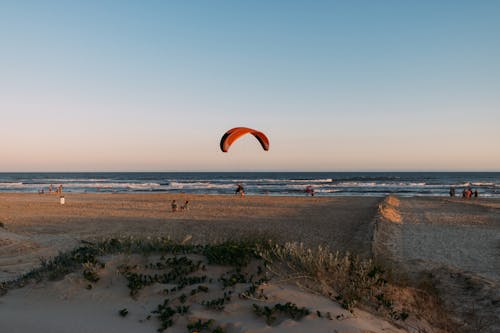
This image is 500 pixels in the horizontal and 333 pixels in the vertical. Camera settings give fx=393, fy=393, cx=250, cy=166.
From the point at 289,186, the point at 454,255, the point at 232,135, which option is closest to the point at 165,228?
the point at 454,255

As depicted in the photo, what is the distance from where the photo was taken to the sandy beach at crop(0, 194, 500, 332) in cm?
467

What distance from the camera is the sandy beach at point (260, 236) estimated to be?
15.3 feet

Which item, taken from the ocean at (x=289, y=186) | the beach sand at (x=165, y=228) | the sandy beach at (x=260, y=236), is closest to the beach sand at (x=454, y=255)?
the sandy beach at (x=260, y=236)

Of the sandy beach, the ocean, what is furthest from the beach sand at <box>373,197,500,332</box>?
the ocean

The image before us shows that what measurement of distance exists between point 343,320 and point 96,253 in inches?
161

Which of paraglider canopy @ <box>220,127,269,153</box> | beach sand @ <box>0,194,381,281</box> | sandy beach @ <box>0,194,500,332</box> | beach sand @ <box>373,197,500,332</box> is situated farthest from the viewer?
beach sand @ <box>0,194,381,281</box>

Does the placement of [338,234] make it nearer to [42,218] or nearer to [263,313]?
[263,313]

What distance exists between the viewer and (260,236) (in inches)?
277

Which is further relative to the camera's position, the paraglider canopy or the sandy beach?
the paraglider canopy

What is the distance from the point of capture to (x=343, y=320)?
4234mm

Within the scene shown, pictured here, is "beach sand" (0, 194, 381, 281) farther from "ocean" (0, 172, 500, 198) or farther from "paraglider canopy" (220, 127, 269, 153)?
"ocean" (0, 172, 500, 198)

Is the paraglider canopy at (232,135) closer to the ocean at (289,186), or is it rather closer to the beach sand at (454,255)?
the beach sand at (454,255)

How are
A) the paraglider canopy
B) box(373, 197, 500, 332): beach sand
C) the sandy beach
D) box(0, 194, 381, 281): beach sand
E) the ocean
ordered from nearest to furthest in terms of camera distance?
the sandy beach
the paraglider canopy
box(373, 197, 500, 332): beach sand
box(0, 194, 381, 281): beach sand
the ocean

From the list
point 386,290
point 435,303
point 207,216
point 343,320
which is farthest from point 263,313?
point 207,216
